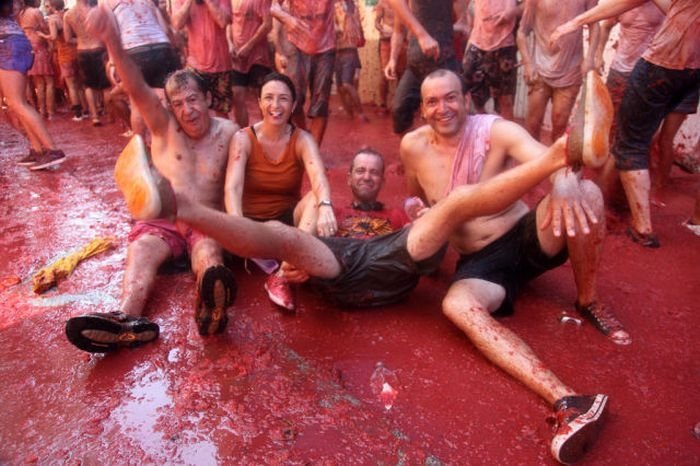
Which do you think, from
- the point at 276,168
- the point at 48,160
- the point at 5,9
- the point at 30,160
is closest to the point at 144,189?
the point at 276,168

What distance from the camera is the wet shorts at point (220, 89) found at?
5.16 m

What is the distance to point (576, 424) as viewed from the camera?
5.80 ft

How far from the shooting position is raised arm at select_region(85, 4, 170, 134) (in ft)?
8.48

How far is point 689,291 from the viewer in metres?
2.96

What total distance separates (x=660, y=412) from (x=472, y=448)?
78 cm

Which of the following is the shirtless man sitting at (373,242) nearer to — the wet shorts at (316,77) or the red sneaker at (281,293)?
the red sneaker at (281,293)

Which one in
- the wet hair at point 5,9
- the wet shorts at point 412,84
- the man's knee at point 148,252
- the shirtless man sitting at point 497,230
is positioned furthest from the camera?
the wet hair at point 5,9

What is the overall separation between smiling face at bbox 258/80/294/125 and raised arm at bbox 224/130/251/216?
0.20m

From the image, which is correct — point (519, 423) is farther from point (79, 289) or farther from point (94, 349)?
point (79, 289)

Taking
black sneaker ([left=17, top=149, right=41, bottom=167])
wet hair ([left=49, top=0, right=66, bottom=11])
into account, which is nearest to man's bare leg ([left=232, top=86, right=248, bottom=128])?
black sneaker ([left=17, top=149, right=41, bottom=167])

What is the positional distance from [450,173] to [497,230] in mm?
389

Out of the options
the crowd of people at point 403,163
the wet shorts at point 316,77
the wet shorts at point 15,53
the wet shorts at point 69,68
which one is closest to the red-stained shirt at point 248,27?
the crowd of people at point 403,163

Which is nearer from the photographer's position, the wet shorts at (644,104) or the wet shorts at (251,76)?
the wet shorts at (644,104)

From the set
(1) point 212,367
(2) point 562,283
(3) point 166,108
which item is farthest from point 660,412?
(3) point 166,108
